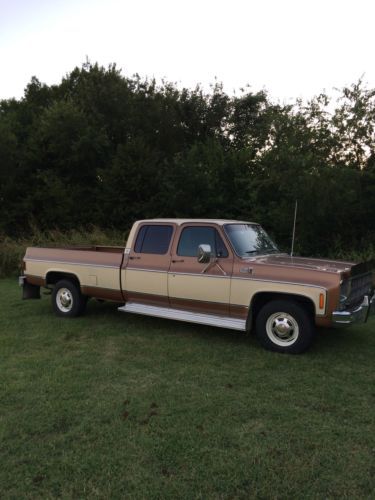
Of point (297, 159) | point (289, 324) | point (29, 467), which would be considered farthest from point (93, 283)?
point (297, 159)

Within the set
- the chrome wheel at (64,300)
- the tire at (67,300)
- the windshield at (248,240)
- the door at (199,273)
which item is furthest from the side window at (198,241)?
the chrome wheel at (64,300)

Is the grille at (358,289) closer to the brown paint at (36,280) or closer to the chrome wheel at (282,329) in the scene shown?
the chrome wheel at (282,329)

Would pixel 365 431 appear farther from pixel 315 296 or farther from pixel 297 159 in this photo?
pixel 297 159

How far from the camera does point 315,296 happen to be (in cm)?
541

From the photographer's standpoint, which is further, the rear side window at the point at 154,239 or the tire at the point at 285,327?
the rear side window at the point at 154,239

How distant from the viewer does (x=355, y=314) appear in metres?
5.57

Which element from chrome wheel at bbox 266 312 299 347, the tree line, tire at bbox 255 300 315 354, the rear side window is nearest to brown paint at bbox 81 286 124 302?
the rear side window

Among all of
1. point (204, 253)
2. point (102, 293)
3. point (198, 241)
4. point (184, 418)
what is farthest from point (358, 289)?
point (102, 293)

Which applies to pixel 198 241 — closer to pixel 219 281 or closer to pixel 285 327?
pixel 219 281

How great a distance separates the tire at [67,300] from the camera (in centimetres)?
775

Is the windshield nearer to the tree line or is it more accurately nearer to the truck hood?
the truck hood

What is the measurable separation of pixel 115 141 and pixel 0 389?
2419 cm

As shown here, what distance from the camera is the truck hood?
18.4 feet

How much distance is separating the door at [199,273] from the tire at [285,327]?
1.98 ft
